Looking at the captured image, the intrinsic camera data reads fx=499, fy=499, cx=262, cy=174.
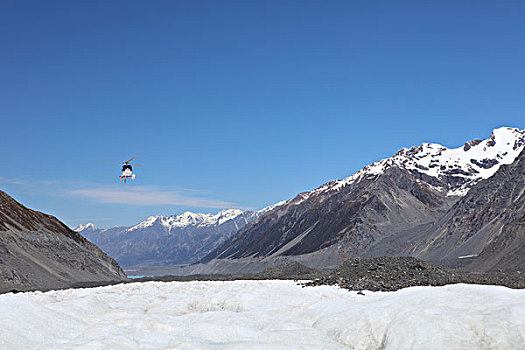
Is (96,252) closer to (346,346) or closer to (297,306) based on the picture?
(297,306)

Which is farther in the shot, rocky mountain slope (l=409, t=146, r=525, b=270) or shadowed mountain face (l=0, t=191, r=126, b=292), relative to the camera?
rocky mountain slope (l=409, t=146, r=525, b=270)

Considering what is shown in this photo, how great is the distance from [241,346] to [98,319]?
13.3 m

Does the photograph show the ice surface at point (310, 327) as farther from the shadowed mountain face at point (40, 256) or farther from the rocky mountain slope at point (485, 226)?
the rocky mountain slope at point (485, 226)

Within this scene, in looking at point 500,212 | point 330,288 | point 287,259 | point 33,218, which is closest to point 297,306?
point 330,288

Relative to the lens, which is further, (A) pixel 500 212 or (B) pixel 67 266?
(A) pixel 500 212

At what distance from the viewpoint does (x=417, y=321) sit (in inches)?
731

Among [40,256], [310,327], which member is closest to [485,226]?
[40,256]

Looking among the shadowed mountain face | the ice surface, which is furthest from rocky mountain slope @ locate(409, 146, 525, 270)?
the shadowed mountain face

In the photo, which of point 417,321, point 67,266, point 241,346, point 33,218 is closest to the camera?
point 241,346

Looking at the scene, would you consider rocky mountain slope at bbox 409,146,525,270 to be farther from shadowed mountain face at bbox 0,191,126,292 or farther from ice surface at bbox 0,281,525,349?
shadowed mountain face at bbox 0,191,126,292

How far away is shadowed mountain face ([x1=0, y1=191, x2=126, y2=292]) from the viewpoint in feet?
226

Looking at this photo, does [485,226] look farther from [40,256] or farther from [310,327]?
[310,327]

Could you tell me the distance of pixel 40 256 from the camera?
83375 mm

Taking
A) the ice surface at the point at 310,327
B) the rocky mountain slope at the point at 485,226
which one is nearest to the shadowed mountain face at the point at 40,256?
the ice surface at the point at 310,327
